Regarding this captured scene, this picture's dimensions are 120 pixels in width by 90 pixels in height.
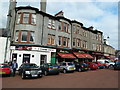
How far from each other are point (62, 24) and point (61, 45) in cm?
460

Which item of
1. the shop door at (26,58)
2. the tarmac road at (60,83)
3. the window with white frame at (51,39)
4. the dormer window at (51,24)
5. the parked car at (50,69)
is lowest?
the tarmac road at (60,83)

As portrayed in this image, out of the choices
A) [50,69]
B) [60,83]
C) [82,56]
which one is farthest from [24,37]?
[82,56]

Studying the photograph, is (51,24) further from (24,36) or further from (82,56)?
(82,56)

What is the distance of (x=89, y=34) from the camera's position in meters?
31.8

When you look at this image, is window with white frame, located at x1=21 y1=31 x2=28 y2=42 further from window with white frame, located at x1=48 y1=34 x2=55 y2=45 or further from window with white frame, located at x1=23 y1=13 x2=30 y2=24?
window with white frame, located at x1=48 y1=34 x2=55 y2=45

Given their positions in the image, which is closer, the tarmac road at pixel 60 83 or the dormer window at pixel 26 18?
the tarmac road at pixel 60 83

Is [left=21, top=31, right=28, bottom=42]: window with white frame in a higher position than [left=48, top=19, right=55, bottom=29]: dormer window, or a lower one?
lower

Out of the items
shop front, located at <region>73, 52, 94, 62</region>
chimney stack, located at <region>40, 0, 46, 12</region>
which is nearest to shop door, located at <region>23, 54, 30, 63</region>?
chimney stack, located at <region>40, 0, 46, 12</region>

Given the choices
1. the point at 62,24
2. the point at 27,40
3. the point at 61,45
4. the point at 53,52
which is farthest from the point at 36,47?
the point at 62,24

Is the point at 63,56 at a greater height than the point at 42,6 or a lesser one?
lesser

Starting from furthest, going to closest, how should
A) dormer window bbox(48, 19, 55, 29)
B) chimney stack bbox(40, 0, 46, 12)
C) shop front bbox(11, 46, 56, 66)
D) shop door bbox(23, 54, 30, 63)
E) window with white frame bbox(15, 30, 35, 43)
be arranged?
chimney stack bbox(40, 0, 46, 12)
dormer window bbox(48, 19, 55, 29)
window with white frame bbox(15, 30, 35, 43)
shop door bbox(23, 54, 30, 63)
shop front bbox(11, 46, 56, 66)

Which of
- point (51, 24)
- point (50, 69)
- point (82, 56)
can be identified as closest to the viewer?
point (50, 69)

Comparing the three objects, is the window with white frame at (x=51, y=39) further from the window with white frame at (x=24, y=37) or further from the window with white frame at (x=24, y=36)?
the window with white frame at (x=24, y=36)

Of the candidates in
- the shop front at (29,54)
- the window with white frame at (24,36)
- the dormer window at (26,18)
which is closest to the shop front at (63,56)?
the shop front at (29,54)
